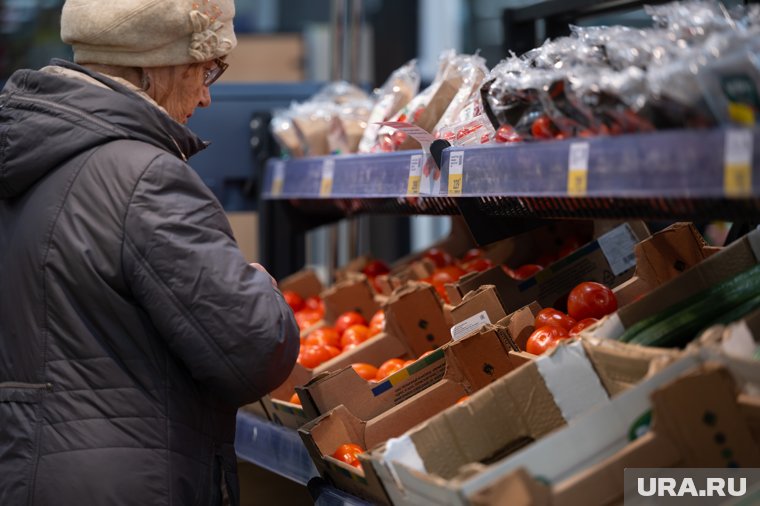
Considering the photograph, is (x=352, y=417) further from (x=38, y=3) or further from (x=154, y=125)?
(x=38, y=3)

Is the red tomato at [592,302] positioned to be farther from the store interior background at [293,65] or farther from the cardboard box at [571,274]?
the store interior background at [293,65]

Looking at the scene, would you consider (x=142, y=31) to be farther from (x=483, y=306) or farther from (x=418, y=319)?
(x=418, y=319)

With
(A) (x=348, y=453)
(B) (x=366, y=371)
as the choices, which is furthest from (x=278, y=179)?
(A) (x=348, y=453)

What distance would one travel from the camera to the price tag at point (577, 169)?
184 cm

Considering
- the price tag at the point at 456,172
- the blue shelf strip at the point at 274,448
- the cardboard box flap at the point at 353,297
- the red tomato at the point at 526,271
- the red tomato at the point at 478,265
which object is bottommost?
the blue shelf strip at the point at 274,448

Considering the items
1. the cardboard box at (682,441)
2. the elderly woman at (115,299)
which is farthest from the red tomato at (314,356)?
the cardboard box at (682,441)

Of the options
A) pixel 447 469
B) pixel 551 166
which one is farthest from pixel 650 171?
pixel 447 469

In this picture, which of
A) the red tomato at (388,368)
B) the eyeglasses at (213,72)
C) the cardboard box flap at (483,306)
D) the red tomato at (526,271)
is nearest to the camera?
the eyeglasses at (213,72)

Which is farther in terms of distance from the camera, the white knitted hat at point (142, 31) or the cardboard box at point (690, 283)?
the white knitted hat at point (142, 31)

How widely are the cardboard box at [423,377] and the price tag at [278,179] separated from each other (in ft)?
4.58

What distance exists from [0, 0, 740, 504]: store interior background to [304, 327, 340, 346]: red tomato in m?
0.48

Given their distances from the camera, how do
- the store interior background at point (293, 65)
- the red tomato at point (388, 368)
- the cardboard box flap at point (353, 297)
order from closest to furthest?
the red tomato at point (388, 368)
the cardboard box flap at point (353, 297)
the store interior background at point (293, 65)

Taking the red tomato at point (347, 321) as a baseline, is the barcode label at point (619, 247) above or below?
above

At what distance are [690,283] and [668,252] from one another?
361 mm
